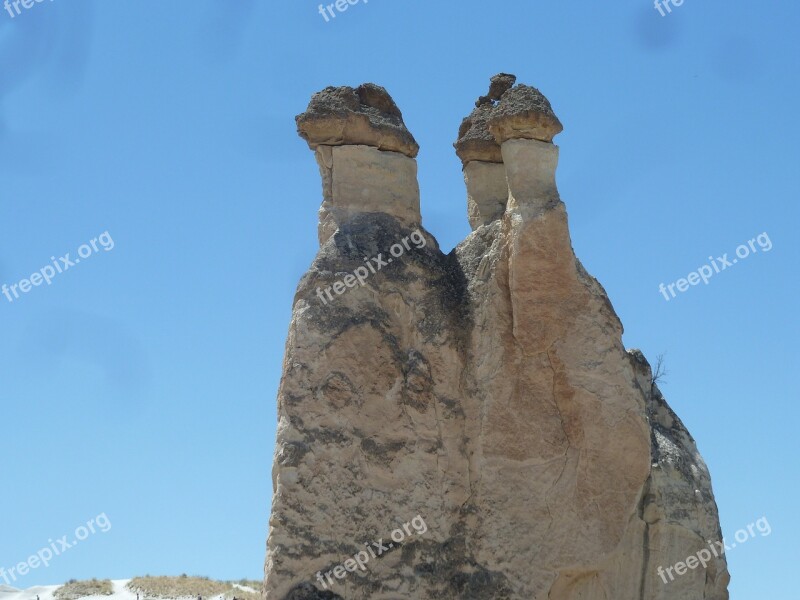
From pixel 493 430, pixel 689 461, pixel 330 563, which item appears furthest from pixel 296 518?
pixel 689 461

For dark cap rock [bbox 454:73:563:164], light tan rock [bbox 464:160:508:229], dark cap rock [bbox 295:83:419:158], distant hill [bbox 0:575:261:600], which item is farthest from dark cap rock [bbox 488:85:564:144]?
distant hill [bbox 0:575:261:600]

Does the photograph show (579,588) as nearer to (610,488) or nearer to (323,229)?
(610,488)

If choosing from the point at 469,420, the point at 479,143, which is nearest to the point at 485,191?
the point at 479,143

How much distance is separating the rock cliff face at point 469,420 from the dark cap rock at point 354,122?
3cm

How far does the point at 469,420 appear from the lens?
1436 centimetres

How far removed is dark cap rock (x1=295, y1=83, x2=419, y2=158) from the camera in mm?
15359

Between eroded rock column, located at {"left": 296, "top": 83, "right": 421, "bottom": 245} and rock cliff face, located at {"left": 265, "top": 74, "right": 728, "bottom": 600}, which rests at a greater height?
eroded rock column, located at {"left": 296, "top": 83, "right": 421, "bottom": 245}

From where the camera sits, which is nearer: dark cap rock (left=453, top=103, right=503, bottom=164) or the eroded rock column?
Result: the eroded rock column

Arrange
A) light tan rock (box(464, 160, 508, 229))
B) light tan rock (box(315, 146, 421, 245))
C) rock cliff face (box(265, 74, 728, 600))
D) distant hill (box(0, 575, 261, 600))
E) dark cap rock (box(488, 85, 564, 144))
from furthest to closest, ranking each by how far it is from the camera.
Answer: distant hill (box(0, 575, 261, 600)) → light tan rock (box(464, 160, 508, 229)) → light tan rock (box(315, 146, 421, 245)) → dark cap rock (box(488, 85, 564, 144)) → rock cliff face (box(265, 74, 728, 600))

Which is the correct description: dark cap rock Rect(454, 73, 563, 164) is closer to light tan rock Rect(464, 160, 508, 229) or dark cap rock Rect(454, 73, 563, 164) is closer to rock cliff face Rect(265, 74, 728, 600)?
rock cliff face Rect(265, 74, 728, 600)

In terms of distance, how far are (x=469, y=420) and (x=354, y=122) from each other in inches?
150

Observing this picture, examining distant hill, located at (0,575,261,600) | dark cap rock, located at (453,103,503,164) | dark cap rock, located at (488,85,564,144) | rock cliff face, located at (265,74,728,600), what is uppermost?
distant hill, located at (0,575,261,600)

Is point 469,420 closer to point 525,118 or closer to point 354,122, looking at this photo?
point 525,118

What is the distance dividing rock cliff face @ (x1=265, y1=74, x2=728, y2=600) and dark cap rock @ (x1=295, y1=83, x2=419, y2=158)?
3cm
